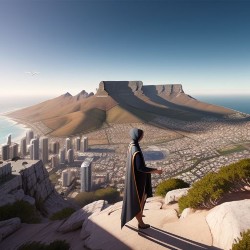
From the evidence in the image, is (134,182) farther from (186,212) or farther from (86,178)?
(86,178)

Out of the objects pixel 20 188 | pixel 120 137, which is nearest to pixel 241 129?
pixel 120 137

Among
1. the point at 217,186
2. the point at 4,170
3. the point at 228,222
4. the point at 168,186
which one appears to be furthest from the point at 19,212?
the point at 228,222

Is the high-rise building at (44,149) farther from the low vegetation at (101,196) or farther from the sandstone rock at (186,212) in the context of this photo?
the sandstone rock at (186,212)

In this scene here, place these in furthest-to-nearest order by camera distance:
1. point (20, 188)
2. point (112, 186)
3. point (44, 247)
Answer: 1. point (112, 186)
2. point (20, 188)
3. point (44, 247)

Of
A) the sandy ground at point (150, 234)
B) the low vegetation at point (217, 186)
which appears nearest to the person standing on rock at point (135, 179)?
the sandy ground at point (150, 234)

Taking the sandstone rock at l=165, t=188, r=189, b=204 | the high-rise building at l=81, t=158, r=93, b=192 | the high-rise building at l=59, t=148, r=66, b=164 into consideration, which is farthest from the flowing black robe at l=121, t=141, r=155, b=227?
the high-rise building at l=59, t=148, r=66, b=164

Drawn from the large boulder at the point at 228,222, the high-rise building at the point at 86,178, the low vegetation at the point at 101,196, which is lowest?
the low vegetation at the point at 101,196

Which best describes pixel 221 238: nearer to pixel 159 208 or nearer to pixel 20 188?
pixel 159 208
